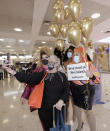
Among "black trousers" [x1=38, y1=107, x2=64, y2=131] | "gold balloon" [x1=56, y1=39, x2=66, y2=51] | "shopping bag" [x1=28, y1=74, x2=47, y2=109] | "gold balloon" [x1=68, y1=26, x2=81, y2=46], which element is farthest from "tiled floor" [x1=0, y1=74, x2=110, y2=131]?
"gold balloon" [x1=68, y1=26, x2=81, y2=46]

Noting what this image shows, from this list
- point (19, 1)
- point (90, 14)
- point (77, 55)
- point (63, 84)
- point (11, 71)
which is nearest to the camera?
point (11, 71)

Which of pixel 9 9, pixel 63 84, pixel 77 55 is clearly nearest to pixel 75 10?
pixel 77 55

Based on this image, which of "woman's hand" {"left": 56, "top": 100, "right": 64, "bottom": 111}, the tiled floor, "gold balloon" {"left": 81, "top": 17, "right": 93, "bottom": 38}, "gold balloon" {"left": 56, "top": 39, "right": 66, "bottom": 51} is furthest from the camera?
the tiled floor

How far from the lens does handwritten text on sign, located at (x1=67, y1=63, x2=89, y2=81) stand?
1.27 meters

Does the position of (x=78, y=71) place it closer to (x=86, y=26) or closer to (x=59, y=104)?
(x=59, y=104)

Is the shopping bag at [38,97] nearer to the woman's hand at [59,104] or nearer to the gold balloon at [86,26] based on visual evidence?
the woman's hand at [59,104]

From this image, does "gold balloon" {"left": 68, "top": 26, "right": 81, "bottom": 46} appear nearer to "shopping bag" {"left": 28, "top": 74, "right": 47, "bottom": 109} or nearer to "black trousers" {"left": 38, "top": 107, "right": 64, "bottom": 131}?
"shopping bag" {"left": 28, "top": 74, "right": 47, "bottom": 109}

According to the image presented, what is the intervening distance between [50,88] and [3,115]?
6.15 ft

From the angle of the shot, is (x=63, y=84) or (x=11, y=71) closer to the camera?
(x=11, y=71)

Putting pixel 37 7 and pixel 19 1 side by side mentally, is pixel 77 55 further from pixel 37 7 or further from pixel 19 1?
pixel 19 1

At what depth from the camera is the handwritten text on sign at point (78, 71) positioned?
50.1 inches

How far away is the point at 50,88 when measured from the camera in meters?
1.14

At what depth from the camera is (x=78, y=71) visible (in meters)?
1.32

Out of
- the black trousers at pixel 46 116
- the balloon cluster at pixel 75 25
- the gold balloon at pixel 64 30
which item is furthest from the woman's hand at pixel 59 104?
the gold balloon at pixel 64 30
